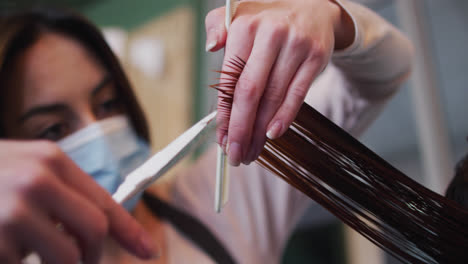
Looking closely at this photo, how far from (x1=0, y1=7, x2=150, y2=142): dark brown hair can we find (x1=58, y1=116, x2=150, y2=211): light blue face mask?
69 millimetres

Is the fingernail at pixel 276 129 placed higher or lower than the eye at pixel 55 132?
higher

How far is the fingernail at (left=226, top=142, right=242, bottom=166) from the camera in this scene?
0.29 meters

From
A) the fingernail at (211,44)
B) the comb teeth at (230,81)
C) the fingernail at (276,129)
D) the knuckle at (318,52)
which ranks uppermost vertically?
the knuckle at (318,52)

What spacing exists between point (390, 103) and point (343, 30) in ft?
2.41

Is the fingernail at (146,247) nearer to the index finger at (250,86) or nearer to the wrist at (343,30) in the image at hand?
the index finger at (250,86)

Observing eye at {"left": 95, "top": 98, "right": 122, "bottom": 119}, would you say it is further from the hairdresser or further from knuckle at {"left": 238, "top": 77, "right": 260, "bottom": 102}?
knuckle at {"left": 238, "top": 77, "right": 260, "bottom": 102}

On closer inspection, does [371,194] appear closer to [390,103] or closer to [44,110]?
[44,110]

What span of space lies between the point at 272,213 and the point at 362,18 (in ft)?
1.44

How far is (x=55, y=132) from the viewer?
2.07 ft

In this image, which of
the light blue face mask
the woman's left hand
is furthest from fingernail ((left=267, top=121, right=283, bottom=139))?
the light blue face mask

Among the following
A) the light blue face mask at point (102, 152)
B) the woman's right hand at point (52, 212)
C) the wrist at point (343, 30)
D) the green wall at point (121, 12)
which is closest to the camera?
the woman's right hand at point (52, 212)

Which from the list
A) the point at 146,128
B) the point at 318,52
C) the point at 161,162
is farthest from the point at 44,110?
the point at 318,52

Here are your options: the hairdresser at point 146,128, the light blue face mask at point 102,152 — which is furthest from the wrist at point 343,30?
the light blue face mask at point 102,152

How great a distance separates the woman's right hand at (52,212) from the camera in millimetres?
210
